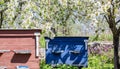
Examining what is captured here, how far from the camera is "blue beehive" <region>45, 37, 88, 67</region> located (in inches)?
458

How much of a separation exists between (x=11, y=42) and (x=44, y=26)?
1426 mm

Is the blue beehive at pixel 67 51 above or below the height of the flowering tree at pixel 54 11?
below

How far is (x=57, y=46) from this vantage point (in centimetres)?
1168

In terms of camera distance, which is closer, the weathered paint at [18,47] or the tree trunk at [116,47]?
the weathered paint at [18,47]

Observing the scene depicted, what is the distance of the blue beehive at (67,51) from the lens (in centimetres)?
1164

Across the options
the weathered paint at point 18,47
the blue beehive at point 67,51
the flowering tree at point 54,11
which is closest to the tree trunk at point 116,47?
the flowering tree at point 54,11

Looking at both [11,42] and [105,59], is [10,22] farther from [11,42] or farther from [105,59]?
[105,59]

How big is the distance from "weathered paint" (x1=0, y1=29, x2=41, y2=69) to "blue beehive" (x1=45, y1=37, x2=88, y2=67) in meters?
3.10

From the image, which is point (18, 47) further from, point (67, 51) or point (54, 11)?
point (67, 51)

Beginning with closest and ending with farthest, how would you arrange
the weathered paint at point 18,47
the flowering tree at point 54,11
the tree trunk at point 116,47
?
the weathered paint at point 18,47
the flowering tree at point 54,11
the tree trunk at point 116,47

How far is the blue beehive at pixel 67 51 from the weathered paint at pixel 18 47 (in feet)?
10.2

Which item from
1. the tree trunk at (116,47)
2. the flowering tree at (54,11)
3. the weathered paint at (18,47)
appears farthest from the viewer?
the tree trunk at (116,47)

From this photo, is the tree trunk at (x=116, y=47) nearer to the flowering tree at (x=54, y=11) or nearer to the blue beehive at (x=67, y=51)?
the flowering tree at (x=54, y=11)

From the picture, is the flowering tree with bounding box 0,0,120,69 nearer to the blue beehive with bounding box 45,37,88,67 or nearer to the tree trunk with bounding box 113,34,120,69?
the tree trunk with bounding box 113,34,120,69
